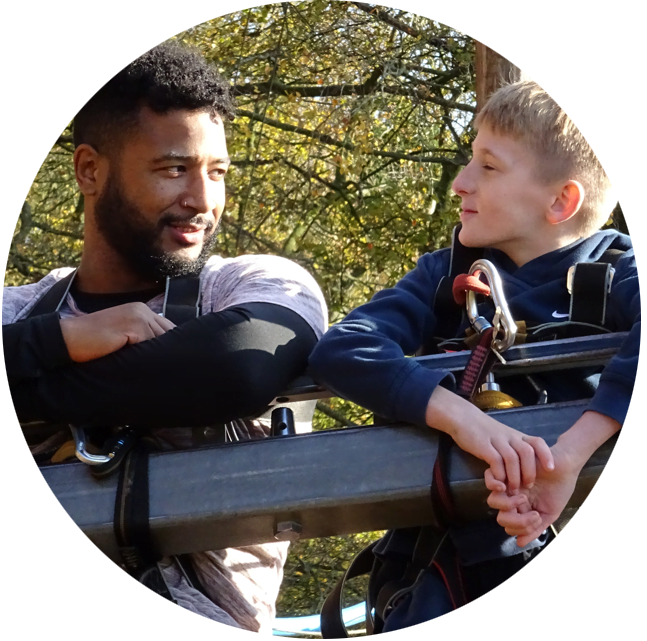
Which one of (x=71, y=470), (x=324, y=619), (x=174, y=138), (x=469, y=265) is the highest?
(x=174, y=138)

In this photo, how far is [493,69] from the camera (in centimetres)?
173

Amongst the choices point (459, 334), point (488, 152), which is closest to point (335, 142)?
point (488, 152)

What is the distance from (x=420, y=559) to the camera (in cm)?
116

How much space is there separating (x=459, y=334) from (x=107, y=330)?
548mm

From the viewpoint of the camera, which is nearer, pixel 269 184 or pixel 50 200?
pixel 269 184

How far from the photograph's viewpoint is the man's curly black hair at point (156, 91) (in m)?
1.50

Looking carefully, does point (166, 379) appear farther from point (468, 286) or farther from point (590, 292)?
point (590, 292)

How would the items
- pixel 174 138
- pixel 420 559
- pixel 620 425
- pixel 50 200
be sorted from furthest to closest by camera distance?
pixel 50 200 < pixel 174 138 < pixel 420 559 < pixel 620 425

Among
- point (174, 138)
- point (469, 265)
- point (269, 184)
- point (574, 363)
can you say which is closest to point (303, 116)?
point (269, 184)

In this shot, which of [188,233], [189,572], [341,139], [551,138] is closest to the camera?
[189,572]

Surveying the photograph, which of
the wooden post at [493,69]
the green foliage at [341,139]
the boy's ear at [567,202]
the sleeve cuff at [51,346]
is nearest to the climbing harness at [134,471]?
the sleeve cuff at [51,346]

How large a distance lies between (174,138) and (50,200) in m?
1.38

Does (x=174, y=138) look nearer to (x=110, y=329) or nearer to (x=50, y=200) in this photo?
(x=110, y=329)

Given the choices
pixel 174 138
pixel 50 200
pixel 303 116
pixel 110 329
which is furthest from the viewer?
pixel 50 200
